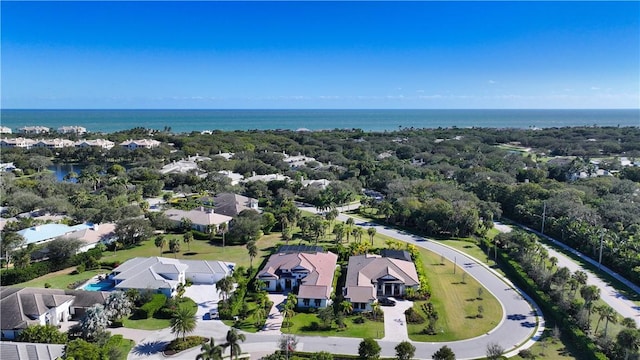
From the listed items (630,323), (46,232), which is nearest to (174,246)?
(46,232)

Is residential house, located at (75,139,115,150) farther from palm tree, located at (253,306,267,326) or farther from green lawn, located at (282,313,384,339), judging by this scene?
green lawn, located at (282,313,384,339)

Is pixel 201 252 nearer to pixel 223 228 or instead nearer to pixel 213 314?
pixel 223 228

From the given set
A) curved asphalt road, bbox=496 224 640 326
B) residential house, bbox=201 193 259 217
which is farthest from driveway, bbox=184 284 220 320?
curved asphalt road, bbox=496 224 640 326

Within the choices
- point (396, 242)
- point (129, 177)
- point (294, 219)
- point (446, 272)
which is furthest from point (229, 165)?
point (446, 272)

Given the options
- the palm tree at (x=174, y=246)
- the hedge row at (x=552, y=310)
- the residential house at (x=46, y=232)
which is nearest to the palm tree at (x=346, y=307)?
the hedge row at (x=552, y=310)

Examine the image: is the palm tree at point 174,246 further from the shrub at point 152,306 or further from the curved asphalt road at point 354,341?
the curved asphalt road at point 354,341

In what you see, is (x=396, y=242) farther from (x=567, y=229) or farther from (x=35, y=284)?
(x=35, y=284)
